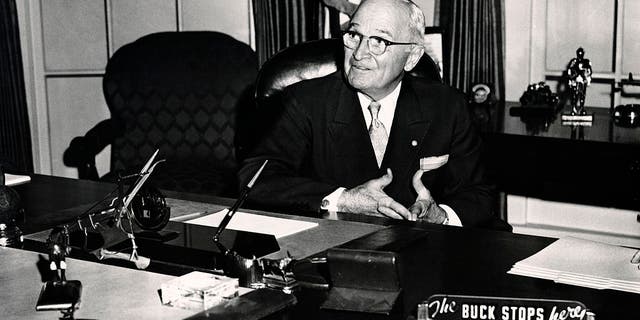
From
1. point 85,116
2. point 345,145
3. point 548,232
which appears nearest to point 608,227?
point 548,232

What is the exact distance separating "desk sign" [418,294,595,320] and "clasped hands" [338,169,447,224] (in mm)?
945

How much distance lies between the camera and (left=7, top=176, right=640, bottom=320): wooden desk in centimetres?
139

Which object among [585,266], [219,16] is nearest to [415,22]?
[585,266]

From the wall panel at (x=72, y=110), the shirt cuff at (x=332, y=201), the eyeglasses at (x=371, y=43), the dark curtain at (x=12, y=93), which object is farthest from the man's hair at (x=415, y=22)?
the dark curtain at (x=12, y=93)

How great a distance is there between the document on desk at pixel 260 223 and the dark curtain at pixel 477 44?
2176mm

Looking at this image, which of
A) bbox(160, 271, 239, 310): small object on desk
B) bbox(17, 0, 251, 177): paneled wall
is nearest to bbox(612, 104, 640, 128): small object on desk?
bbox(160, 271, 239, 310): small object on desk

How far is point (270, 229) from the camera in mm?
1893

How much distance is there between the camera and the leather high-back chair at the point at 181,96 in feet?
14.2

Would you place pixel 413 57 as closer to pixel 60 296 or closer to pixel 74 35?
pixel 60 296

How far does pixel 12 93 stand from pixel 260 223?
395cm

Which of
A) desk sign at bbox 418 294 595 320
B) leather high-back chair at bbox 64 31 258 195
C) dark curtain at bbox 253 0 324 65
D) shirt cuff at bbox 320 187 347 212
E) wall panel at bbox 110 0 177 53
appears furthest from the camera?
wall panel at bbox 110 0 177 53

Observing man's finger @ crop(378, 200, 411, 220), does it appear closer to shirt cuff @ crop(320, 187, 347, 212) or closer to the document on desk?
shirt cuff @ crop(320, 187, 347, 212)

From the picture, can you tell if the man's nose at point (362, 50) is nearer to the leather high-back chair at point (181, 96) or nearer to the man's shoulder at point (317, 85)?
the man's shoulder at point (317, 85)

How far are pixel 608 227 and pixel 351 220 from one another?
2.45m
